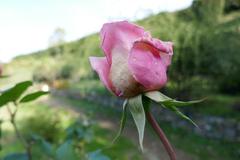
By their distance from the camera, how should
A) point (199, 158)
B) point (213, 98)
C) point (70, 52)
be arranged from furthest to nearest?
point (70, 52) < point (213, 98) < point (199, 158)

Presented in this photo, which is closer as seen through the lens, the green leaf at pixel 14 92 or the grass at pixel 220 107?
the green leaf at pixel 14 92

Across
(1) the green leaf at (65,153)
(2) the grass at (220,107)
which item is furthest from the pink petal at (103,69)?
(2) the grass at (220,107)

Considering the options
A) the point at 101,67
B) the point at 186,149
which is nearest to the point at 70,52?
the point at 186,149

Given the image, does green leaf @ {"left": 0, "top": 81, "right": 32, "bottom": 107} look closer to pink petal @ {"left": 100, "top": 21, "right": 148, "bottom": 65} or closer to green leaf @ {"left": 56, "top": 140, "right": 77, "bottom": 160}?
green leaf @ {"left": 56, "top": 140, "right": 77, "bottom": 160}

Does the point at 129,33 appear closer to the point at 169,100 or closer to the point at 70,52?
the point at 169,100

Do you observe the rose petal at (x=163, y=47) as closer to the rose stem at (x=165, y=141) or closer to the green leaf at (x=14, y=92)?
the rose stem at (x=165, y=141)

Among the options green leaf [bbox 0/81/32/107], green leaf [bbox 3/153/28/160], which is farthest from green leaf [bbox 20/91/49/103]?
green leaf [bbox 3/153/28/160]

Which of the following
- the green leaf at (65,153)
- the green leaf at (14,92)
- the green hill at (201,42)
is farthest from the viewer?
the green hill at (201,42)

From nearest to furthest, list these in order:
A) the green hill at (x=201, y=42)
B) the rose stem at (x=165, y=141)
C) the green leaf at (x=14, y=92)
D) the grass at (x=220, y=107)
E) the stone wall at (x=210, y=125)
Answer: the rose stem at (x=165, y=141) → the green leaf at (x=14, y=92) → the stone wall at (x=210, y=125) → the green hill at (x=201, y=42) → the grass at (x=220, y=107)
